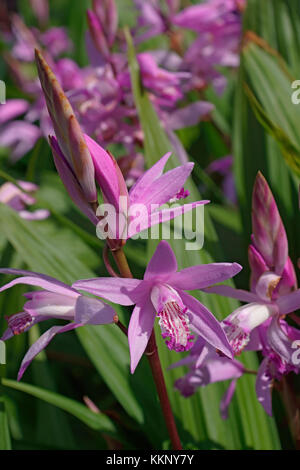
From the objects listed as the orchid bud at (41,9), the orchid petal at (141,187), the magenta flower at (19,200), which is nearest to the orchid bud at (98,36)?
the magenta flower at (19,200)

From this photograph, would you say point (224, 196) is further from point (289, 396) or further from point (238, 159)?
point (289, 396)

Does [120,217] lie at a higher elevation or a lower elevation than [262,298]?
higher

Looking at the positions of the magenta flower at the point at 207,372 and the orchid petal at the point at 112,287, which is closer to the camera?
the orchid petal at the point at 112,287

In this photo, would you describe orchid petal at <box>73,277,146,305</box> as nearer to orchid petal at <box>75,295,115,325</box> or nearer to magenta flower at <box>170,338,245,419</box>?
orchid petal at <box>75,295,115,325</box>

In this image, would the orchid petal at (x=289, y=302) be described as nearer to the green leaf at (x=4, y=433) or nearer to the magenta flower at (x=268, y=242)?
the magenta flower at (x=268, y=242)

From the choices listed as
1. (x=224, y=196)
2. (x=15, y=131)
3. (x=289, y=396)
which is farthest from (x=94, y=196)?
(x=224, y=196)

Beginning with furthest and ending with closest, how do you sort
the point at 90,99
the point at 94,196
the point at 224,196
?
1. the point at 224,196
2. the point at 90,99
3. the point at 94,196

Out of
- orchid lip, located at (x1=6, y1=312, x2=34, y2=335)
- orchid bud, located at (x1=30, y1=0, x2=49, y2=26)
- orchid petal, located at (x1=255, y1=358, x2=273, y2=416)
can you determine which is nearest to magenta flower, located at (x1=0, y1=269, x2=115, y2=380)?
orchid lip, located at (x1=6, y1=312, x2=34, y2=335)
